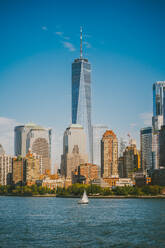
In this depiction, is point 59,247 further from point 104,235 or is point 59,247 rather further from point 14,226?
point 14,226

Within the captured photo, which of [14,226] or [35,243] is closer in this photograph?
[35,243]

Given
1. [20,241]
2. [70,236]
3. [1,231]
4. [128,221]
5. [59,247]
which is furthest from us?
[128,221]

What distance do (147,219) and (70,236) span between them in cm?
3445

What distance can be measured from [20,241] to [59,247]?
8.92 meters

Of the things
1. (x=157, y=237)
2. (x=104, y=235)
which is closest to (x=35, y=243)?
(x=104, y=235)

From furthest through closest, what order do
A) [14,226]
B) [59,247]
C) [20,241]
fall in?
[14,226] → [20,241] → [59,247]

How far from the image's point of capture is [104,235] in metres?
77.2

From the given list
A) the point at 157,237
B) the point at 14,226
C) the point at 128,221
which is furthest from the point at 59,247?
the point at 128,221

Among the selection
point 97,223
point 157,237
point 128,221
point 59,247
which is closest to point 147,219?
point 128,221

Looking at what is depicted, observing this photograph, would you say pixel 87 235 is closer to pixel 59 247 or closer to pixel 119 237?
pixel 119 237

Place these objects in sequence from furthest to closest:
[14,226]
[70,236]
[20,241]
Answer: [14,226], [70,236], [20,241]

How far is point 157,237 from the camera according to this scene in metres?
75.6

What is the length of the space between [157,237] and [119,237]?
695 cm

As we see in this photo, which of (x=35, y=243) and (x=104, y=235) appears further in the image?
(x=104, y=235)
